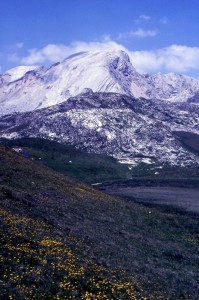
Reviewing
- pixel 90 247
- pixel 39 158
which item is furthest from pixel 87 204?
pixel 39 158

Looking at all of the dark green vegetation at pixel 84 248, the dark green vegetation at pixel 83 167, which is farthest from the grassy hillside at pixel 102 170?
the dark green vegetation at pixel 84 248

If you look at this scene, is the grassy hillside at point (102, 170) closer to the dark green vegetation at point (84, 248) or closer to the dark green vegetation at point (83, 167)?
the dark green vegetation at point (83, 167)

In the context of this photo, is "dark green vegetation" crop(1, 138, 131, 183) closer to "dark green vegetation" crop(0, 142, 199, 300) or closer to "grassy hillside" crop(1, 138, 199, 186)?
"grassy hillside" crop(1, 138, 199, 186)

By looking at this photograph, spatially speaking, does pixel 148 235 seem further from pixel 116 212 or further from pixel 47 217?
pixel 47 217

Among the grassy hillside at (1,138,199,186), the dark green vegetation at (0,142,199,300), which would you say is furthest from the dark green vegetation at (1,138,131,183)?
the dark green vegetation at (0,142,199,300)

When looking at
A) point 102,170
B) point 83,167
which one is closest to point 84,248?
point 83,167

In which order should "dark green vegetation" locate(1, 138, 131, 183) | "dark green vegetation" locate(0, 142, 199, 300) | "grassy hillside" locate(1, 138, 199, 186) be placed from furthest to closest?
1. "grassy hillside" locate(1, 138, 199, 186)
2. "dark green vegetation" locate(1, 138, 131, 183)
3. "dark green vegetation" locate(0, 142, 199, 300)

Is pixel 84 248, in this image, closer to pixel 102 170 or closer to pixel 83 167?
pixel 83 167

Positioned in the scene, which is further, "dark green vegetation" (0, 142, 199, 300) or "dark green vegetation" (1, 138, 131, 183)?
"dark green vegetation" (1, 138, 131, 183)

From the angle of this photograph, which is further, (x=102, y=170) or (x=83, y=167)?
(x=102, y=170)
